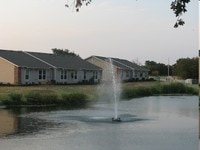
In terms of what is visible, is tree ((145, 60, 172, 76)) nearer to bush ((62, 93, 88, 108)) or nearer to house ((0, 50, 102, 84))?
house ((0, 50, 102, 84))

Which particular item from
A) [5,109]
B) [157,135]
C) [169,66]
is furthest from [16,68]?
[169,66]

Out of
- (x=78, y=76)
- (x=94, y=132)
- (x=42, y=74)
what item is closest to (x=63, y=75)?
(x=78, y=76)

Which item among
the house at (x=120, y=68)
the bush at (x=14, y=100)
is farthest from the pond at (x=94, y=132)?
the house at (x=120, y=68)

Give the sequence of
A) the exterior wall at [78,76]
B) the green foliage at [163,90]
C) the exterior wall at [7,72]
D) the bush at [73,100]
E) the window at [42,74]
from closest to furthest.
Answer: the bush at [73,100], the green foliage at [163,90], the exterior wall at [7,72], the window at [42,74], the exterior wall at [78,76]

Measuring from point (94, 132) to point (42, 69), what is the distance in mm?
31116

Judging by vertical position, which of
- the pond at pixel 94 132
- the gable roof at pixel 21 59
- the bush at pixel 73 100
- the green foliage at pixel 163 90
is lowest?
the pond at pixel 94 132

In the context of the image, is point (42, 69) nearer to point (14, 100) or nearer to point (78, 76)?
point (78, 76)

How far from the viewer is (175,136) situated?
16.1 meters

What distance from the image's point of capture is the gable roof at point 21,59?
146ft

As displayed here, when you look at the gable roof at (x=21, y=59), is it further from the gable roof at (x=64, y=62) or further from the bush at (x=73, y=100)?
the bush at (x=73, y=100)


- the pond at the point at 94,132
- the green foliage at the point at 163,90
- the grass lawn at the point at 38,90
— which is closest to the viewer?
the pond at the point at 94,132

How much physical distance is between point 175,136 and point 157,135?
2.14 feet

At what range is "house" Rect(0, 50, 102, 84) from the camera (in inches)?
1724

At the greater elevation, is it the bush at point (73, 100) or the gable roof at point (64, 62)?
the gable roof at point (64, 62)
